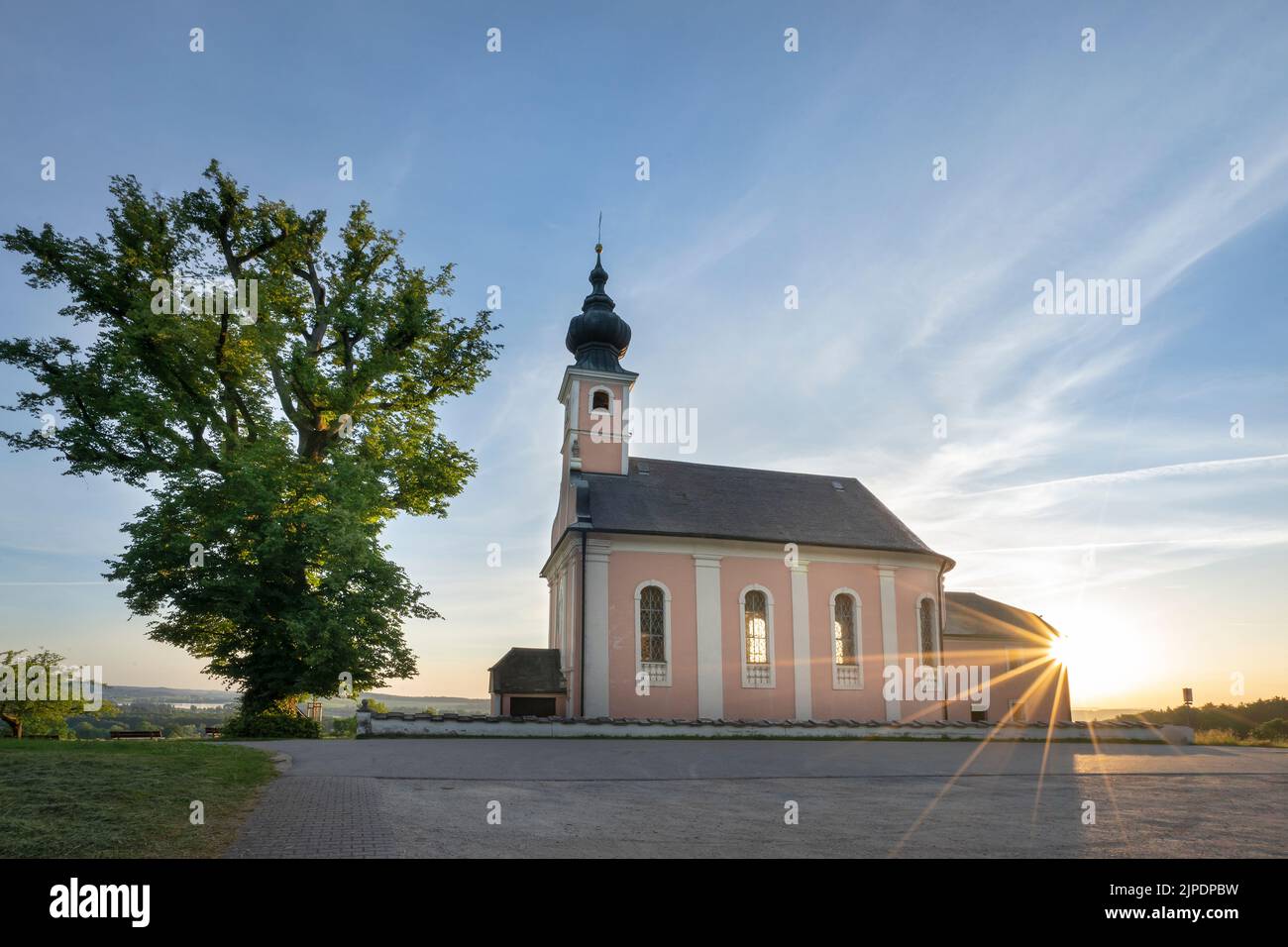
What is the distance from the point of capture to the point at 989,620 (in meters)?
33.0

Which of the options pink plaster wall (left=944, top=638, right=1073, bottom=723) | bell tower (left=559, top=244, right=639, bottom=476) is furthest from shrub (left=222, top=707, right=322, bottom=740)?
pink plaster wall (left=944, top=638, right=1073, bottom=723)

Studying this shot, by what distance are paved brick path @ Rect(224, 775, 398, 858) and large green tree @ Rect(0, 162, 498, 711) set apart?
10.7 meters

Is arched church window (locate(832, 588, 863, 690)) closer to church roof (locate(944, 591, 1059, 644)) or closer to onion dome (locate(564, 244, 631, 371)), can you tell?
church roof (locate(944, 591, 1059, 644))

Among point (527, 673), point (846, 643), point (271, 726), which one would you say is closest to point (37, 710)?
point (271, 726)

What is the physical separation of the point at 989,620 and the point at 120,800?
32734mm

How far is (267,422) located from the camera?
2198 cm

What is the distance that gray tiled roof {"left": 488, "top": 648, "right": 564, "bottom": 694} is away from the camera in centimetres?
2553

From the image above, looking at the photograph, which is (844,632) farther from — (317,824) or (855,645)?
(317,824)

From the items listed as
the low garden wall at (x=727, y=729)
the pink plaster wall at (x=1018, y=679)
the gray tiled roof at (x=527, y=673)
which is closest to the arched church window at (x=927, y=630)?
the pink plaster wall at (x=1018, y=679)

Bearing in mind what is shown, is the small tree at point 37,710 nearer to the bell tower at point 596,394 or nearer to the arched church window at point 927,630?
the bell tower at point 596,394
